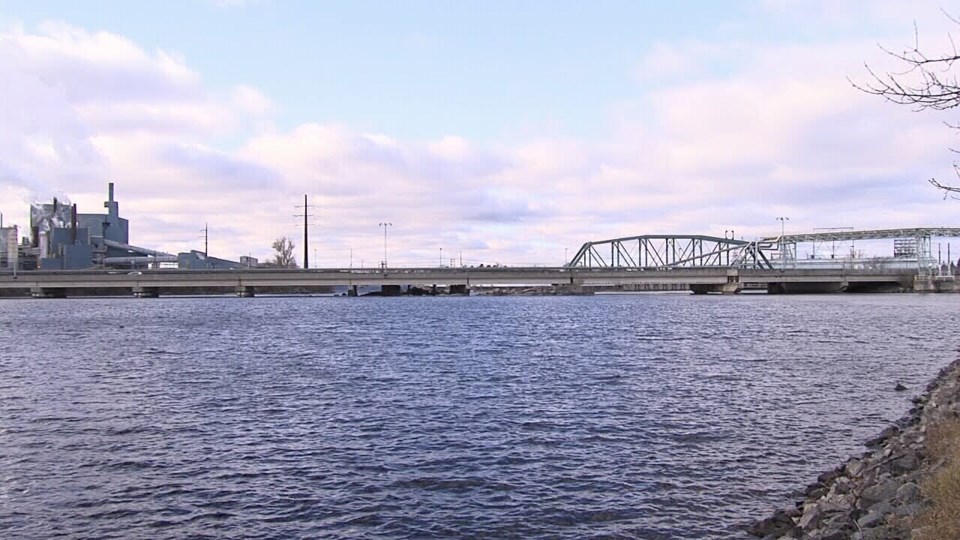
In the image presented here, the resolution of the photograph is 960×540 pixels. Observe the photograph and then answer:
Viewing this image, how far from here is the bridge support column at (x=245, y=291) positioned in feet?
575

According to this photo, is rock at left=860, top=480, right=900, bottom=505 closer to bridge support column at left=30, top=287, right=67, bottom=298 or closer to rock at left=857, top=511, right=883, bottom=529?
rock at left=857, top=511, right=883, bottom=529

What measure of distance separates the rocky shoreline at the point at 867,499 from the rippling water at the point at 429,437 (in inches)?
32.6

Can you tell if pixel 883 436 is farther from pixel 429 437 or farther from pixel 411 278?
pixel 411 278

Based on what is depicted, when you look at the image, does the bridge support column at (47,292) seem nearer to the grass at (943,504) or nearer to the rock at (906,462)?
the rock at (906,462)

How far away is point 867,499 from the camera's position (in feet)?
48.2

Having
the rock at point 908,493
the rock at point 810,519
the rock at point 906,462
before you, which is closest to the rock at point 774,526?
the rock at point 810,519

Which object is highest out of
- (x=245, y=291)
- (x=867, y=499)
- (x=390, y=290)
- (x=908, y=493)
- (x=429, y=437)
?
(x=245, y=291)

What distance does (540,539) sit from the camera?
1532cm

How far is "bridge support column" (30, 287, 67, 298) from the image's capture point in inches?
6837

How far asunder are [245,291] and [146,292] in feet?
81.5

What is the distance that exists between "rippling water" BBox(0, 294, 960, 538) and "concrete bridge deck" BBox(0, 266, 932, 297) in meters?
116

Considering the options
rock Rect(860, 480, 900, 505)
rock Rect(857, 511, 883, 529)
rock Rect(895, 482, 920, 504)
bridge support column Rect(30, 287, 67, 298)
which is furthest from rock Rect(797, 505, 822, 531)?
bridge support column Rect(30, 287, 67, 298)

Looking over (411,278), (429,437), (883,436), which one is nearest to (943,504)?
(883,436)

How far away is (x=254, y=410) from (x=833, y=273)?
188880mm
